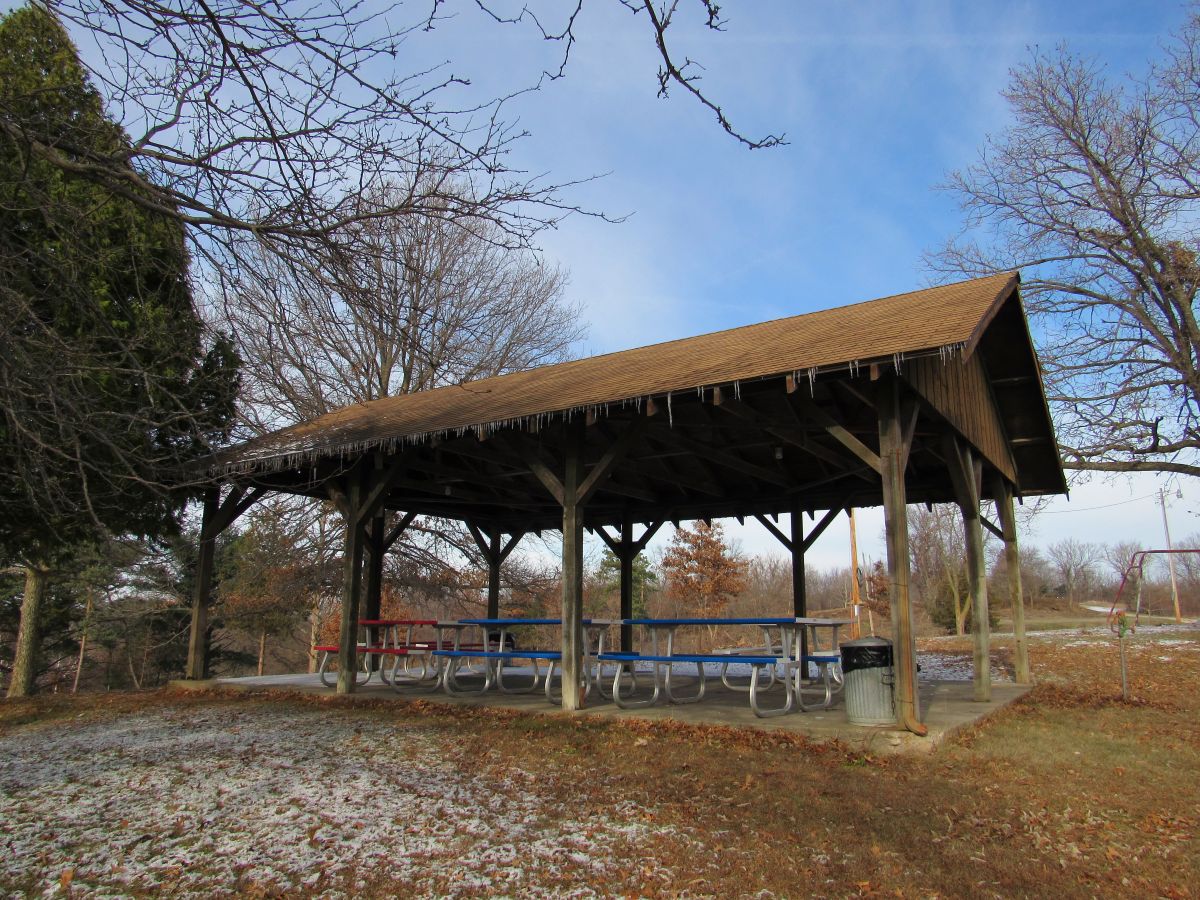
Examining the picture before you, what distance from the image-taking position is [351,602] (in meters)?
8.90

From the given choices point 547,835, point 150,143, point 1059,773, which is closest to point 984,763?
point 1059,773

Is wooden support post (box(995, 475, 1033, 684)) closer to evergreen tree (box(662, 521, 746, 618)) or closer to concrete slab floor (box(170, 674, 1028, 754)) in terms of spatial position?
concrete slab floor (box(170, 674, 1028, 754))

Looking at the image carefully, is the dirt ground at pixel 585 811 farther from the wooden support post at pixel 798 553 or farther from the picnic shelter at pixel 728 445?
the wooden support post at pixel 798 553

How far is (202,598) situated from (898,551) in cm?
873

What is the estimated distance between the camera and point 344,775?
4824mm

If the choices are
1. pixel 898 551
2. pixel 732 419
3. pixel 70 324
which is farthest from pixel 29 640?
pixel 898 551

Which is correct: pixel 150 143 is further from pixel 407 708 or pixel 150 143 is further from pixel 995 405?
pixel 995 405

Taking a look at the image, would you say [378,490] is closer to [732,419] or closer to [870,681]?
[732,419]

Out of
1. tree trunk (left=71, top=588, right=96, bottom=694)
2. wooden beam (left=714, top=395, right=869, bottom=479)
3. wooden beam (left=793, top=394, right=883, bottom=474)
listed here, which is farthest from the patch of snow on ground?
tree trunk (left=71, top=588, right=96, bottom=694)

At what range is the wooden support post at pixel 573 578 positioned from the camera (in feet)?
23.4

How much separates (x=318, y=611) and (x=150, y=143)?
18.1 m

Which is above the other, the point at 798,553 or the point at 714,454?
the point at 714,454

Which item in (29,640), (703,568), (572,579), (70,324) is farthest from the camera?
(703,568)

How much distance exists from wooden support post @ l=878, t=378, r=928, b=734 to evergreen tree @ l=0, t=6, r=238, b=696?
4.47 m
